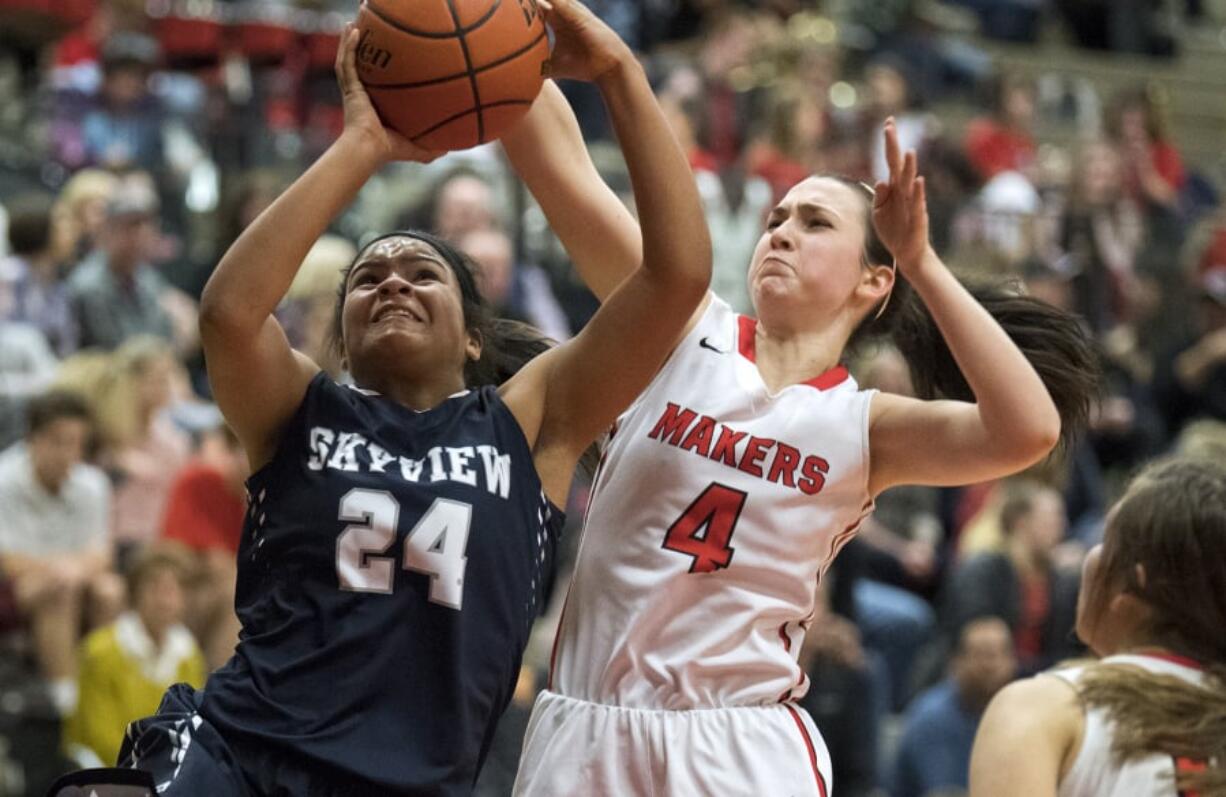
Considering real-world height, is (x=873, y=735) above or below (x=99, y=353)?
below

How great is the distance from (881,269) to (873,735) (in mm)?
→ 4680

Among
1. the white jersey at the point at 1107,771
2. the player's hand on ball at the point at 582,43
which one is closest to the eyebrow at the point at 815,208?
the player's hand on ball at the point at 582,43

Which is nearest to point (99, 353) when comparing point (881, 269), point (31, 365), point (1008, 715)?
point (31, 365)

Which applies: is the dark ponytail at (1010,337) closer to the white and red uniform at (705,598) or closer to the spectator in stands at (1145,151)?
the white and red uniform at (705,598)

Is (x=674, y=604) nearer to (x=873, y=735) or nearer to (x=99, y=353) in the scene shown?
(x=873, y=735)

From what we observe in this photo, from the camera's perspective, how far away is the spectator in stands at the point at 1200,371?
40.0ft

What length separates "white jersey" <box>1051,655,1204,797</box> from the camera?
3.54 meters

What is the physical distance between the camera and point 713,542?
12.6 ft

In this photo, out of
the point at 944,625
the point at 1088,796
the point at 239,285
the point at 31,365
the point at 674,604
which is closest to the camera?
the point at 239,285

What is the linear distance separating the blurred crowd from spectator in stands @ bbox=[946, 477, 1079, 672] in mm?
15

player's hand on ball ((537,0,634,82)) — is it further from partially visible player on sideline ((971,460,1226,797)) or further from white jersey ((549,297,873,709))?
partially visible player on sideline ((971,460,1226,797))

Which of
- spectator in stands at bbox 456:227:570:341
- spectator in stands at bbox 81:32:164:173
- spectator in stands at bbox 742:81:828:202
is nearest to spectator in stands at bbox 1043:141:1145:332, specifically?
spectator in stands at bbox 742:81:828:202

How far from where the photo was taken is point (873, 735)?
840 cm

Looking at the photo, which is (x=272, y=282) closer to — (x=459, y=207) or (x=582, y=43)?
(x=582, y=43)
